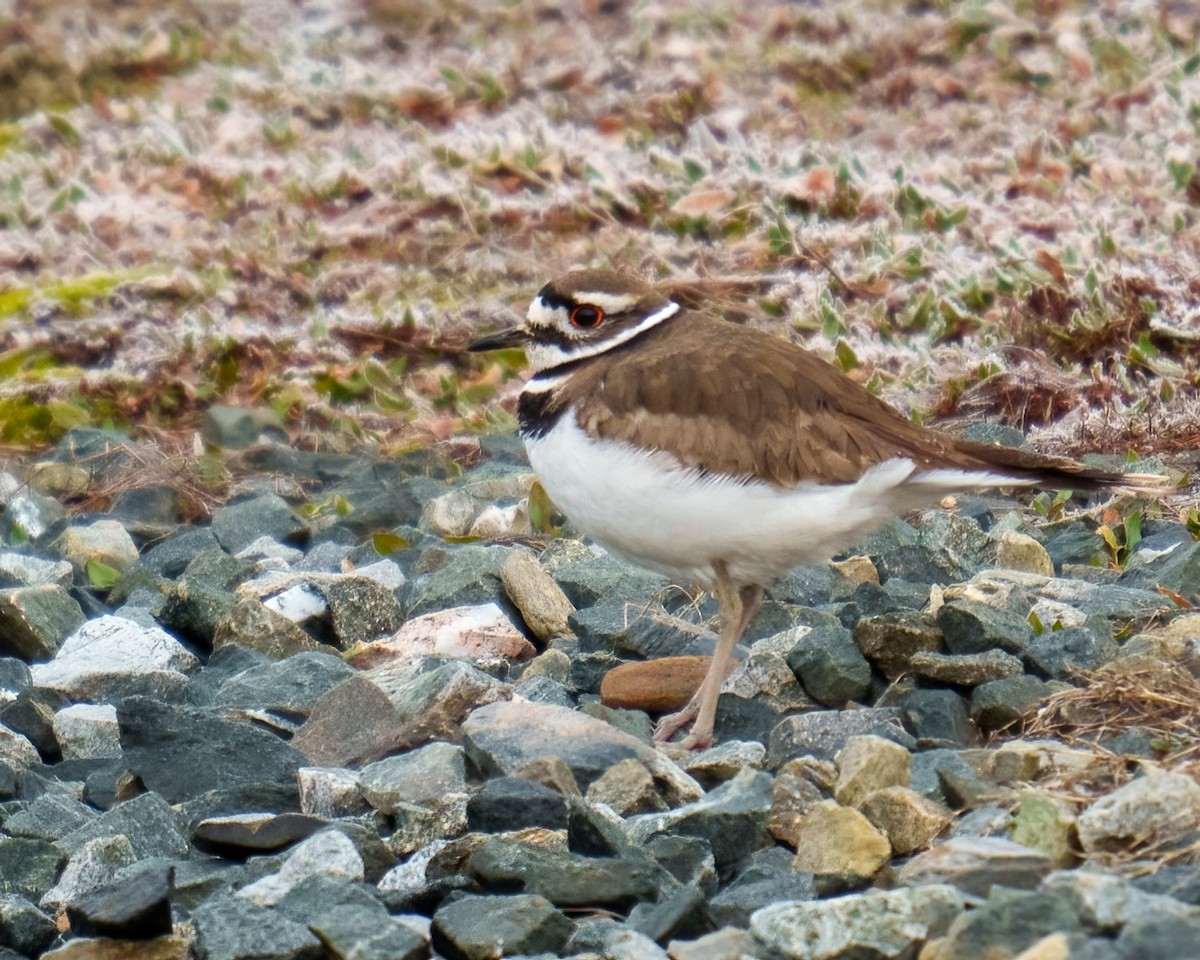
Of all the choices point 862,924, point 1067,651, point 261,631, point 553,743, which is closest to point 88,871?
point 553,743

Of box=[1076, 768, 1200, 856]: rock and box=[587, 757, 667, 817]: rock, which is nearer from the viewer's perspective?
box=[1076, 768, 1200, 856]: rock

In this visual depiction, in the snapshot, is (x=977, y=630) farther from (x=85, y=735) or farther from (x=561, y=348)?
(x=85, y=735)

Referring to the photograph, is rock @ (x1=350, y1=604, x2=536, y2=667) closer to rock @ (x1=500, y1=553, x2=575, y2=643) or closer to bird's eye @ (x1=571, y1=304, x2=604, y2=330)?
rock @ (x1=500, y1=553, x2=575, y2=643)

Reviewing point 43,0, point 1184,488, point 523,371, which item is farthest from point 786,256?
point 43,0

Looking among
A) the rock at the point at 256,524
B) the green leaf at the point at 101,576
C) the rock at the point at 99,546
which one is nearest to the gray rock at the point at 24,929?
the green leaf at the point at 101,576

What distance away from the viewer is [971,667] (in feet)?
15.0

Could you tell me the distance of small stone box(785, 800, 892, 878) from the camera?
12.0 feet

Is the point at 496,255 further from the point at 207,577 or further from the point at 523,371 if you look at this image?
the point at 207,577

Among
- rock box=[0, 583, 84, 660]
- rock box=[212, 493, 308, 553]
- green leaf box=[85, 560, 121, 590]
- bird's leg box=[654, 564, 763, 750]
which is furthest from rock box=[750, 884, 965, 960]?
rock box=[212, 493, 308, 553]

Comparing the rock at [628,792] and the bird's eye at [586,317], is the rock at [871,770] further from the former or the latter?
the bird's eye at [586,317]

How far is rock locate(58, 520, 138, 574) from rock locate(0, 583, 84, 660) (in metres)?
0.77

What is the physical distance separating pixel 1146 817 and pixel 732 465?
1.66 meters

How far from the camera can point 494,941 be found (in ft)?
11.1

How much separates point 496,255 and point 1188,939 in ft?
24.9
